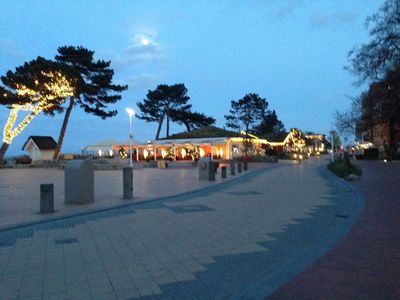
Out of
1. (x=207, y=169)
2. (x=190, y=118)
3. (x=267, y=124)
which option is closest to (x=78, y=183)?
(x=207, y=169)

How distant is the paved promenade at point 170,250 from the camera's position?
4.98m

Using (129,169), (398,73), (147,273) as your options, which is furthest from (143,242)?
(398,73)

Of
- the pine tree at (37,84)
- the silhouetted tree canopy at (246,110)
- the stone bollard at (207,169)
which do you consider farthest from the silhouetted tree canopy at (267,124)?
the stone bollard at (207,169)

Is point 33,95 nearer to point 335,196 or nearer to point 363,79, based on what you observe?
point 363,79

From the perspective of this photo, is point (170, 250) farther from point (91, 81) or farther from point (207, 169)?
point (91, 81)

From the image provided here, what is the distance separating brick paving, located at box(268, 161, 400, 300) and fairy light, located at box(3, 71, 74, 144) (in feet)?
111

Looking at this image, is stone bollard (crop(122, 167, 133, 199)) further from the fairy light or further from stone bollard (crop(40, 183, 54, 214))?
the fairy light

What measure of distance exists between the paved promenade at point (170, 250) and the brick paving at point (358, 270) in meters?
0.21

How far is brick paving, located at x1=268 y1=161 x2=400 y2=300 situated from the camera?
4648 mm

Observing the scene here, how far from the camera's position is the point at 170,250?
6742 millimetres

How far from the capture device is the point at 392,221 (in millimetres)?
9047

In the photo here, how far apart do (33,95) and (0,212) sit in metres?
30.6

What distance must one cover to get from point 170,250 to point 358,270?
9.33 ft

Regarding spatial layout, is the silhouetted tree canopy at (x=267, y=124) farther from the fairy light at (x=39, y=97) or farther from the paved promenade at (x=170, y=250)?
the paved promenade at (x=170, y=250)
